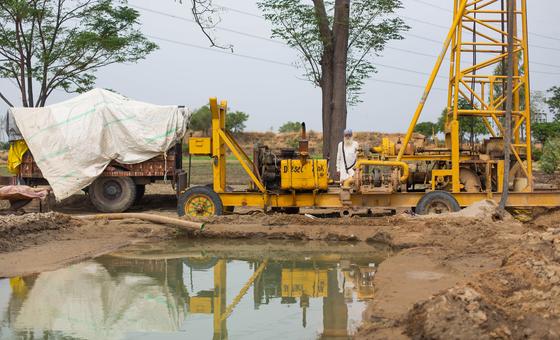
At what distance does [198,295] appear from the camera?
8.77m

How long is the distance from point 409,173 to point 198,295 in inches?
297

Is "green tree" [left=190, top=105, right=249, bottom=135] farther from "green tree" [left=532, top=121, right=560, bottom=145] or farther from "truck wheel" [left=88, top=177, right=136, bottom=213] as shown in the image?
"truck wheel" [left=88, top=177, right=136, bottom=213]

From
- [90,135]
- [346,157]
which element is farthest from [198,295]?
[90,135]

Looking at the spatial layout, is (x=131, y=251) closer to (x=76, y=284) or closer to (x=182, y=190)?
(x=76, y=284)

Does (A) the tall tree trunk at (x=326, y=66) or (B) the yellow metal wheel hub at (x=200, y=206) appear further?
(A) the tall tree trunk at (x=326, y=66)

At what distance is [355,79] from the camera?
2481cm

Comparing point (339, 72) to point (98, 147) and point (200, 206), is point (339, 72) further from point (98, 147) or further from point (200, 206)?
point (200, 206)

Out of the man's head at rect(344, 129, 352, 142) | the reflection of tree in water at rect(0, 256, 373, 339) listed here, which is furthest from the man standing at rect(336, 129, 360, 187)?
the reflection of tree in water at rect(0, 256, 373, 339)

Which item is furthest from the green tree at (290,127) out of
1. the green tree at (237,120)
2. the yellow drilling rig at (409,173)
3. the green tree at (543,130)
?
the yellow drilling rig at (409,173)

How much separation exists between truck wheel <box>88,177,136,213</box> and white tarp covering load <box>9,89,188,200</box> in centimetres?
33

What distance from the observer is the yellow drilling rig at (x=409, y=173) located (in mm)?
14195

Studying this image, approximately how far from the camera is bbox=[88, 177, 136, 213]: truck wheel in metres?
17.4

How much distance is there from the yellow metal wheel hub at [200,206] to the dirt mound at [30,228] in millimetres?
2278

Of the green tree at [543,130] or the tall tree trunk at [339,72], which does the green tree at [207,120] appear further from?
the tall tree trunk at [339,72]
